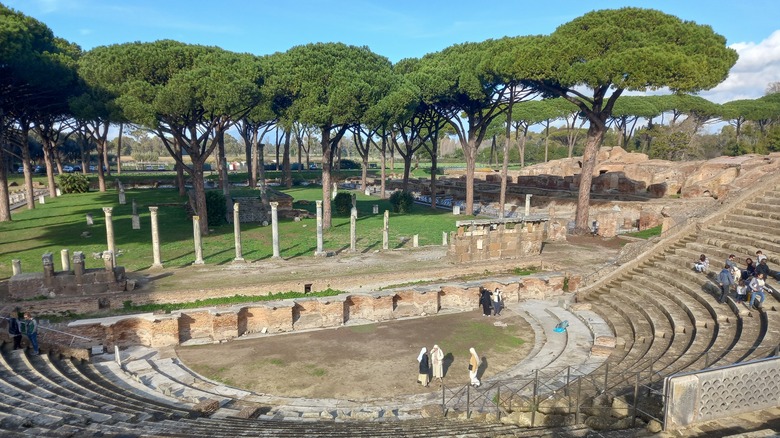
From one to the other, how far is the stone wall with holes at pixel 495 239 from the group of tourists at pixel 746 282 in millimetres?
8436

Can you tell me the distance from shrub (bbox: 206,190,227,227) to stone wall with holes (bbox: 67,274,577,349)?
16.1 m

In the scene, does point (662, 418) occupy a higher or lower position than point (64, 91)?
lower

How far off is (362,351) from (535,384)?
20.3 feet

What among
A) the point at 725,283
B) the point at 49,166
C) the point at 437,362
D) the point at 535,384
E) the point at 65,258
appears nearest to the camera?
the point at 535,384

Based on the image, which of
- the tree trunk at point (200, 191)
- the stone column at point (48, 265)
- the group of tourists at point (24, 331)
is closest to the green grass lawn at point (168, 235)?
the tree trunk at point (200, 191)

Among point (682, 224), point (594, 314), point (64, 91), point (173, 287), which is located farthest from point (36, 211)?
point (682, 224)

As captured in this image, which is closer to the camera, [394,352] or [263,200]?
[394,352]

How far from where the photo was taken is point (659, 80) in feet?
77.5

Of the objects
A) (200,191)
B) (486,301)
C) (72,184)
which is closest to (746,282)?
(486,301)

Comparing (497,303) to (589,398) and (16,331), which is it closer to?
(589,398)

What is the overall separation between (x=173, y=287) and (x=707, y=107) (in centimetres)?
6960

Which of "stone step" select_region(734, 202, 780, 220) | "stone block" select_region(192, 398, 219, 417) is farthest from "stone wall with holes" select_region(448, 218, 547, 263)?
"stone block" select_region(192, 398, 219, 417)

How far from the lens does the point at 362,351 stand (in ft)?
47.2

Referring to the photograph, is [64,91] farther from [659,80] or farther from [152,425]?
[659,80]
